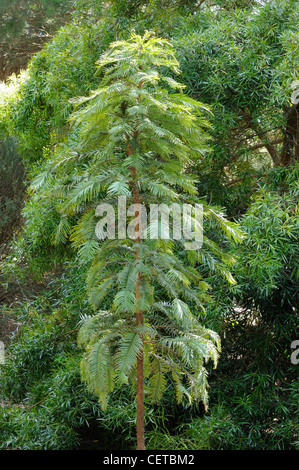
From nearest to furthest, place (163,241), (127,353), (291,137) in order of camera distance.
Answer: (127,353), (163,241), (291,137)

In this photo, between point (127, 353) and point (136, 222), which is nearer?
point (127, 353)

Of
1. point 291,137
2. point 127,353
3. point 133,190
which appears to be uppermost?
point 291,137

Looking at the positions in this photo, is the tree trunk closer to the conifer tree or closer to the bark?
the conifer tree

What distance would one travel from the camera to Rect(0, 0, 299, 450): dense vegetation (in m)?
2.08

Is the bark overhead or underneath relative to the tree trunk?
overhead

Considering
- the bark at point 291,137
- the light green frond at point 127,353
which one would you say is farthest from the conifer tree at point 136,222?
the bark at point 291,137

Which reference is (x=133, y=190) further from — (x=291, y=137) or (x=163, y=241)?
(x=291, y=137)

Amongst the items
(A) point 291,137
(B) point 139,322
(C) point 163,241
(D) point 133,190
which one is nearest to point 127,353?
(B) point 139,322

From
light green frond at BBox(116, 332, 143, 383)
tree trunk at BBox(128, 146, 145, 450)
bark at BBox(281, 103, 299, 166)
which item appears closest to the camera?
light green frond at BBox(116, 332, 143, 383)

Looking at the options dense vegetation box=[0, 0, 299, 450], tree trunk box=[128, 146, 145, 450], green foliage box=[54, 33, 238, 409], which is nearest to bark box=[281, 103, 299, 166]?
dense vegetation box=[0, 0, 299, 450]

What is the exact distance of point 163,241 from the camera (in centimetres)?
204

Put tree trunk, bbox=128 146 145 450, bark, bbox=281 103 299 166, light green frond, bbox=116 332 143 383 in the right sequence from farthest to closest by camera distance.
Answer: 1. bark, bbox=281 103 299 166
2. tree trunk, bbox=128 146 145 450
3. light green frond, bbox=116 332 143 383

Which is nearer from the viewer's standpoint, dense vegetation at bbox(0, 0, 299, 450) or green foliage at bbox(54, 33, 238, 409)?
green foliage at bbox(54, 33, 238, 409)

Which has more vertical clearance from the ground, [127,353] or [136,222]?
[136,222]
